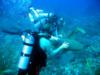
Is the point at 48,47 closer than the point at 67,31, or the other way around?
the point at 48,47

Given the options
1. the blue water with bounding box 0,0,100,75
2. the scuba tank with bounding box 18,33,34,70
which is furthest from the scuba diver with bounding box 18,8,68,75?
the blue water with bounding box 0,0,100,75

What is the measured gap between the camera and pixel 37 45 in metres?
2.75

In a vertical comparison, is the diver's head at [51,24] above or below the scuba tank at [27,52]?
above

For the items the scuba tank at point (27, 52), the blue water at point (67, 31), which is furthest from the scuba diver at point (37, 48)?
the blue water at point (67, 31)

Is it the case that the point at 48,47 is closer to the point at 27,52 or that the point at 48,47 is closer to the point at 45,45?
the point at 45,45

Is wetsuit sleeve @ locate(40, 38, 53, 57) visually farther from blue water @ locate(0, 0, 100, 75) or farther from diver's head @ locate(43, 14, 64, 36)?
blue water @ locate(0, 0, 100, 75)

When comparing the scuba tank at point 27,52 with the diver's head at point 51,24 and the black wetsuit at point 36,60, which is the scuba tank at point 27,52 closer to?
the black wetsuit at point 36,60

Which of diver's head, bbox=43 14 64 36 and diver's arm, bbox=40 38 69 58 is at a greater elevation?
diver's head, bbox=43 14 64 36

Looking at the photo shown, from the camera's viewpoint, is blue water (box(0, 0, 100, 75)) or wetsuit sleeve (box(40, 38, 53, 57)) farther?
blue water (box(0, 0, 100, 75))

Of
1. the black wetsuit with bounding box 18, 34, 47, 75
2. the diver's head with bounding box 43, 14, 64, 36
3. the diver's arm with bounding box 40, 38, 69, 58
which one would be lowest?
the black wetsuit with bounding box 18, 34, 47, 75

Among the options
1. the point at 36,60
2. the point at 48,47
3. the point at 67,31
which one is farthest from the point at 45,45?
the point at 67,31

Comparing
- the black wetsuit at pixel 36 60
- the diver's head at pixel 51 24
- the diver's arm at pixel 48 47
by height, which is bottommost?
the black wetsuit at pixel 36 60

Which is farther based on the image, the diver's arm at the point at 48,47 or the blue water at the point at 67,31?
the blue water at the point at 67,31

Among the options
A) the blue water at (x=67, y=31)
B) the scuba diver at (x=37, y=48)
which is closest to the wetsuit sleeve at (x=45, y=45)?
the scuba diver at (x=37, y=48)
